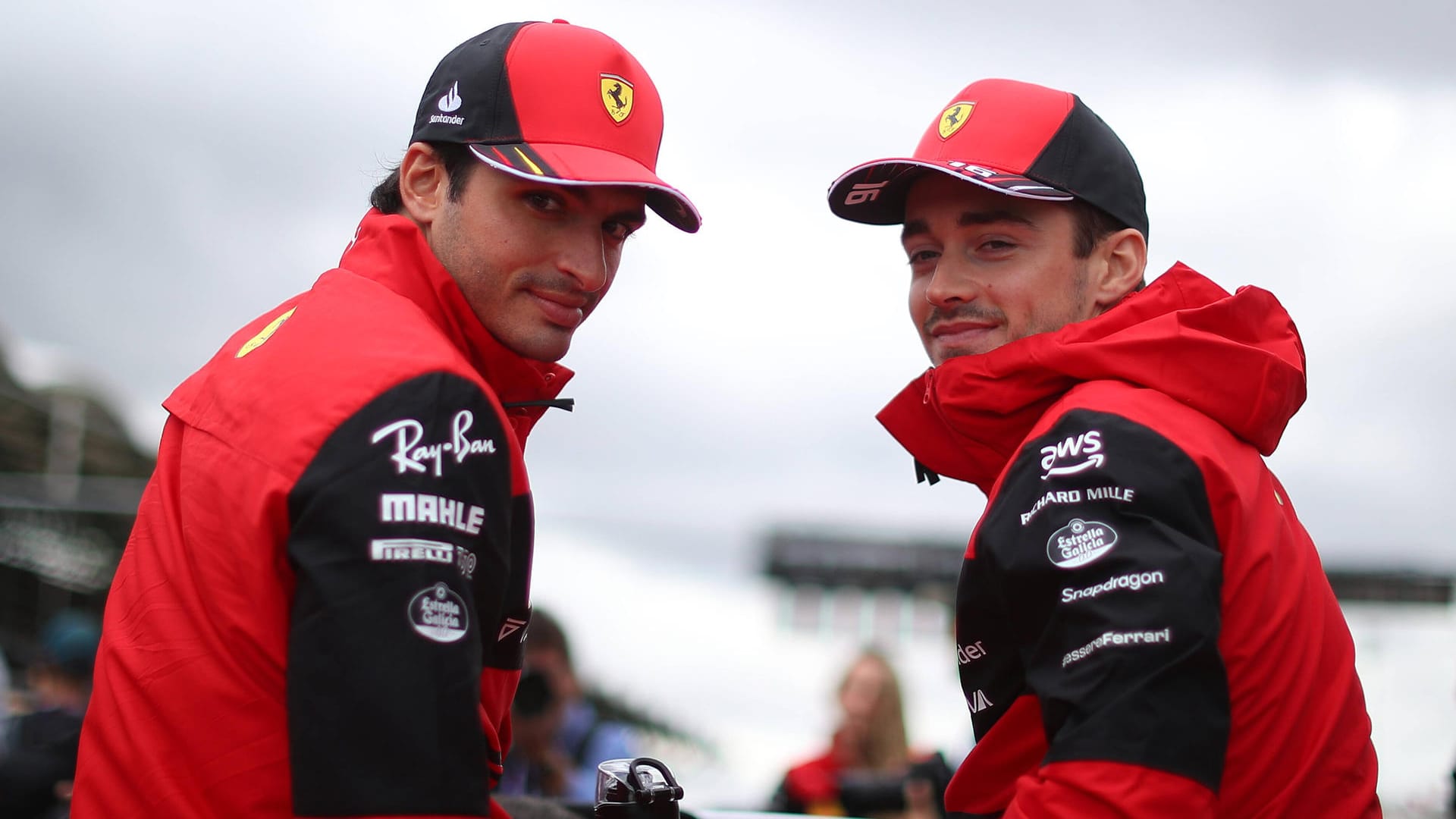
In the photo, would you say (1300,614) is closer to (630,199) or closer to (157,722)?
(630,199)

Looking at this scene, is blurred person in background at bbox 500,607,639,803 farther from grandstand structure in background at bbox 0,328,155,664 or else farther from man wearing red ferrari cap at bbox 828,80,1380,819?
grandstand structure in background at bbox 0,328,155,664

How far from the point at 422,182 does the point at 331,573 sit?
1070 millimetres

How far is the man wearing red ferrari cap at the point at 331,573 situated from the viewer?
65.9 inches

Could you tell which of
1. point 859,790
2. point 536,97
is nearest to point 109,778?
point 536,97

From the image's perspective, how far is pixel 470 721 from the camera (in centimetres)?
173

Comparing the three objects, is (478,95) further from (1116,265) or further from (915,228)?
(1116,265)

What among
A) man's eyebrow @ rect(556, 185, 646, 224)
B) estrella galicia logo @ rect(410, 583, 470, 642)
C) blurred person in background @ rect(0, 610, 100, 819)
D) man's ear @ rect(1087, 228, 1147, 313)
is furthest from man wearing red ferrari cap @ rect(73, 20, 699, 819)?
blurred person in background @ rect(0, 610, 100, 819)

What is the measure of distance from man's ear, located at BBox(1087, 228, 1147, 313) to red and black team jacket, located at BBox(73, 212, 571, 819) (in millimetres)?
1380

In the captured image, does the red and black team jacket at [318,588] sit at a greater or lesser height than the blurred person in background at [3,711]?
greater

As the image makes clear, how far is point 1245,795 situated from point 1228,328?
80 cm

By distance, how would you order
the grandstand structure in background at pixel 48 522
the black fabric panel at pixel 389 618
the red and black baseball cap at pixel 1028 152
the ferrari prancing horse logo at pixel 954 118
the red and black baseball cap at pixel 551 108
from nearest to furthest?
the black fabric panel at pixel 389 618, the red and black baseball cap at pixel 551 108, the red and black baseball cap at pixel 1028 152, the ferrari prancing horse logo at pixel 954 118, the grandstand structure in background at pixel 48 522

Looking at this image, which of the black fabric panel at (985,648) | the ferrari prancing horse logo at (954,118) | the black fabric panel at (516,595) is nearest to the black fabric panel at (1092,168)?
the ferrari prancing horse logo at (954,118)

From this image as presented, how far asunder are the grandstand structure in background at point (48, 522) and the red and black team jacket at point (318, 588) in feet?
40.7

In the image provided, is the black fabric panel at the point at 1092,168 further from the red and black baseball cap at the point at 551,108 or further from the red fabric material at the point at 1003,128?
the red and black baseball cap at the point at 551,108
